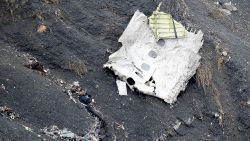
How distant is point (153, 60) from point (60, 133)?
3341 millimetres

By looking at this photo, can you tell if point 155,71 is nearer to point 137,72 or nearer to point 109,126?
point 137,72

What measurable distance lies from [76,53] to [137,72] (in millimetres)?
1626

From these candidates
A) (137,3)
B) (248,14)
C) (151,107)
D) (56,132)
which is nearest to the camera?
(56,132)

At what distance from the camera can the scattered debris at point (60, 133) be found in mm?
9797

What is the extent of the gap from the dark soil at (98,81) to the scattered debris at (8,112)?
0.11 m

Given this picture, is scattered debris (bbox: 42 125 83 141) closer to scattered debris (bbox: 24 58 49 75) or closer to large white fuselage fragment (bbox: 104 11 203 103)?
scattered debris (bbox: 24 58 49 75)

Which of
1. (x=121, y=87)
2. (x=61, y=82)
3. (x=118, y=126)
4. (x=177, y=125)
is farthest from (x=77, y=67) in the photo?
(x=177, y=125)

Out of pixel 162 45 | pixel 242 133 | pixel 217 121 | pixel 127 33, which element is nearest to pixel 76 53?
pixel 127 33

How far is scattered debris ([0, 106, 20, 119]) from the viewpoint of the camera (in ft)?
31.9

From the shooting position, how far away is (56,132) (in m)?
9.88

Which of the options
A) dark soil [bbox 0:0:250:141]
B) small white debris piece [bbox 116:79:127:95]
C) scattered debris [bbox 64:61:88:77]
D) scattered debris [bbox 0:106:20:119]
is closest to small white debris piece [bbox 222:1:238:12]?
dark soil [bbox 0:0:250:141]

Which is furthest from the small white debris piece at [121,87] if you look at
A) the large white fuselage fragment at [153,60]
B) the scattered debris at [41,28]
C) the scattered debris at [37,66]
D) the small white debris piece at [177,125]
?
the scattered debris at [41,28]

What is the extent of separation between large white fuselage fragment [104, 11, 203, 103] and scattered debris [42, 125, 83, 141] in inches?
83.4

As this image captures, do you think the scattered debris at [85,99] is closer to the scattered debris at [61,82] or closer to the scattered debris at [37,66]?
the scattered debris at [61,82]
